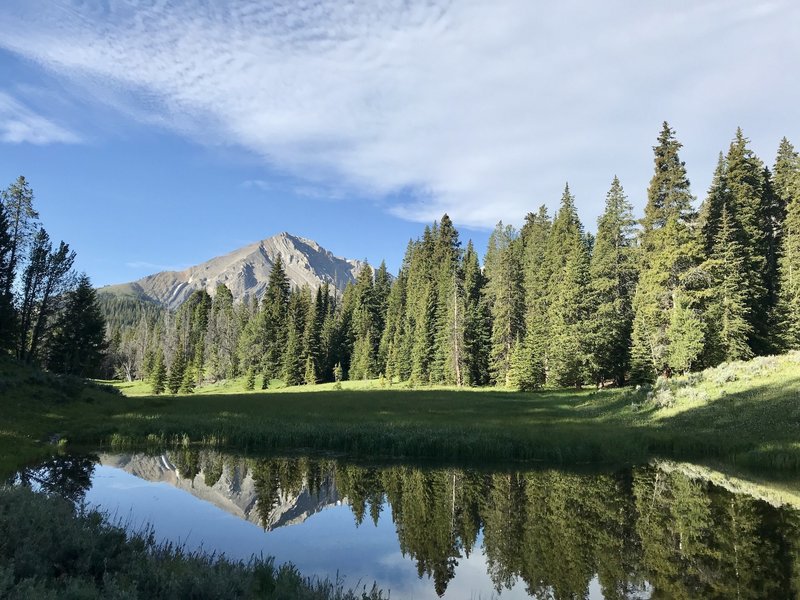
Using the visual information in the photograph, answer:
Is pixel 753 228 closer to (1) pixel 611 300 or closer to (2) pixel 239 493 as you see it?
(1) pixel 611 300

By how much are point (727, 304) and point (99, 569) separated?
50.5 metres

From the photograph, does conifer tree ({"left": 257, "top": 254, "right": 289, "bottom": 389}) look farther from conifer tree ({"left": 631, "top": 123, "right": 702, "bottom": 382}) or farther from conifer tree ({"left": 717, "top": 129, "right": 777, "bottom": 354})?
conifer tree ({"left": 717, "top": 129, "right": 777, "bottom": 354})

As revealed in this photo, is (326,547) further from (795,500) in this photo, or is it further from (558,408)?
(558,408)

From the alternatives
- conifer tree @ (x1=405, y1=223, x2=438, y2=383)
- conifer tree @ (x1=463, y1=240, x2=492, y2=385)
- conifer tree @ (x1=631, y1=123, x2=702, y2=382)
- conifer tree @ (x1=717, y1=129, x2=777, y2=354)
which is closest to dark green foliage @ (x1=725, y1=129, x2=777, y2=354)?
conifer tree @ (x1=717, y1=129, x2=777, y2=354)

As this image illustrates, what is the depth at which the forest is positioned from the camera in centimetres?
4444

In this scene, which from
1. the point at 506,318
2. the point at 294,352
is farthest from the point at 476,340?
the point at 294,352

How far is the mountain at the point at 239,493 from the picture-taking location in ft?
52.8

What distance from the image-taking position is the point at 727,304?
44.6 metres

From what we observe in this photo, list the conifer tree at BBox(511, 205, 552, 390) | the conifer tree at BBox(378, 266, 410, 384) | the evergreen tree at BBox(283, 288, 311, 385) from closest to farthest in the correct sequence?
the conifer tree at BBox(511, 205, 552, 390), the conifer tree at BBox(378, 266, 410, 384), the evergreen tree at BBox(283, 288, 311, 385)

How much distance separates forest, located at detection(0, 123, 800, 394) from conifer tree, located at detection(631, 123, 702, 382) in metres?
0.13

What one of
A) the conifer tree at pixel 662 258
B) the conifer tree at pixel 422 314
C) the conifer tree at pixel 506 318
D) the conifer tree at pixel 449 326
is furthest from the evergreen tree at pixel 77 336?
the conifer tree at pixel 662 258

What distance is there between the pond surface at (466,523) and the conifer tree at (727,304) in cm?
2750

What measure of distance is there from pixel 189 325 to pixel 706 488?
433 feet

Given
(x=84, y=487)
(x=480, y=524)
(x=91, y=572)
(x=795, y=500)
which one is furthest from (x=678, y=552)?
(x=84, y=487)
